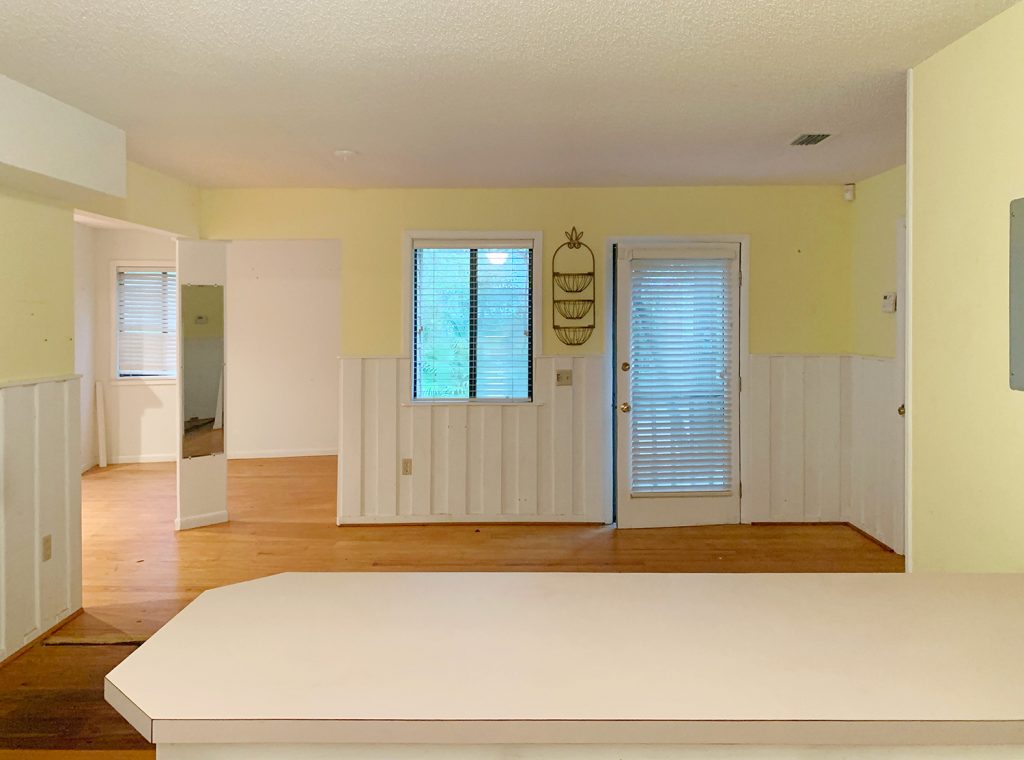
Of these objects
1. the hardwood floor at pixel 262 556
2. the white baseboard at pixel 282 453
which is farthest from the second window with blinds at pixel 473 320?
the white baseboard at pixel 282 453

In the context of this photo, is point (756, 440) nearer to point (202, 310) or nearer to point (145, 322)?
point (202, 310)

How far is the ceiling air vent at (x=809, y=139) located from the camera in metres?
3.96

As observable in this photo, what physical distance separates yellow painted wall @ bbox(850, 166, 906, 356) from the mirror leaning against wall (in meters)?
4.35

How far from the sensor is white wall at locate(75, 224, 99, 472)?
739 cm

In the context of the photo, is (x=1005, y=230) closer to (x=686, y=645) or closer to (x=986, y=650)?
(x=986, y=650)

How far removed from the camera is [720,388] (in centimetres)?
557

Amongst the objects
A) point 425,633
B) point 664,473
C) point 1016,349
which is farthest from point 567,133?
point 425,633

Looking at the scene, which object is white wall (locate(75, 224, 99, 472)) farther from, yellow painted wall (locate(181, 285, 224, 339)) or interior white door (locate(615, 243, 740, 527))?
interior white door (locate(615, 243, 740, 527))

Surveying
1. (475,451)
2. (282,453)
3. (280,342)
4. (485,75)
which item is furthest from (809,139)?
(282,453)

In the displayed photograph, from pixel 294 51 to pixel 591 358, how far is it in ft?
10.9

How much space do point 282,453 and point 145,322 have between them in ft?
6.08

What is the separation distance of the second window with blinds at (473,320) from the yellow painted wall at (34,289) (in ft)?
7.39

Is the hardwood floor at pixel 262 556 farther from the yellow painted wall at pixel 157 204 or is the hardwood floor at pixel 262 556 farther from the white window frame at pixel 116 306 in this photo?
the yellow painted wall at pixel 157 204

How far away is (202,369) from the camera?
18.0ft
